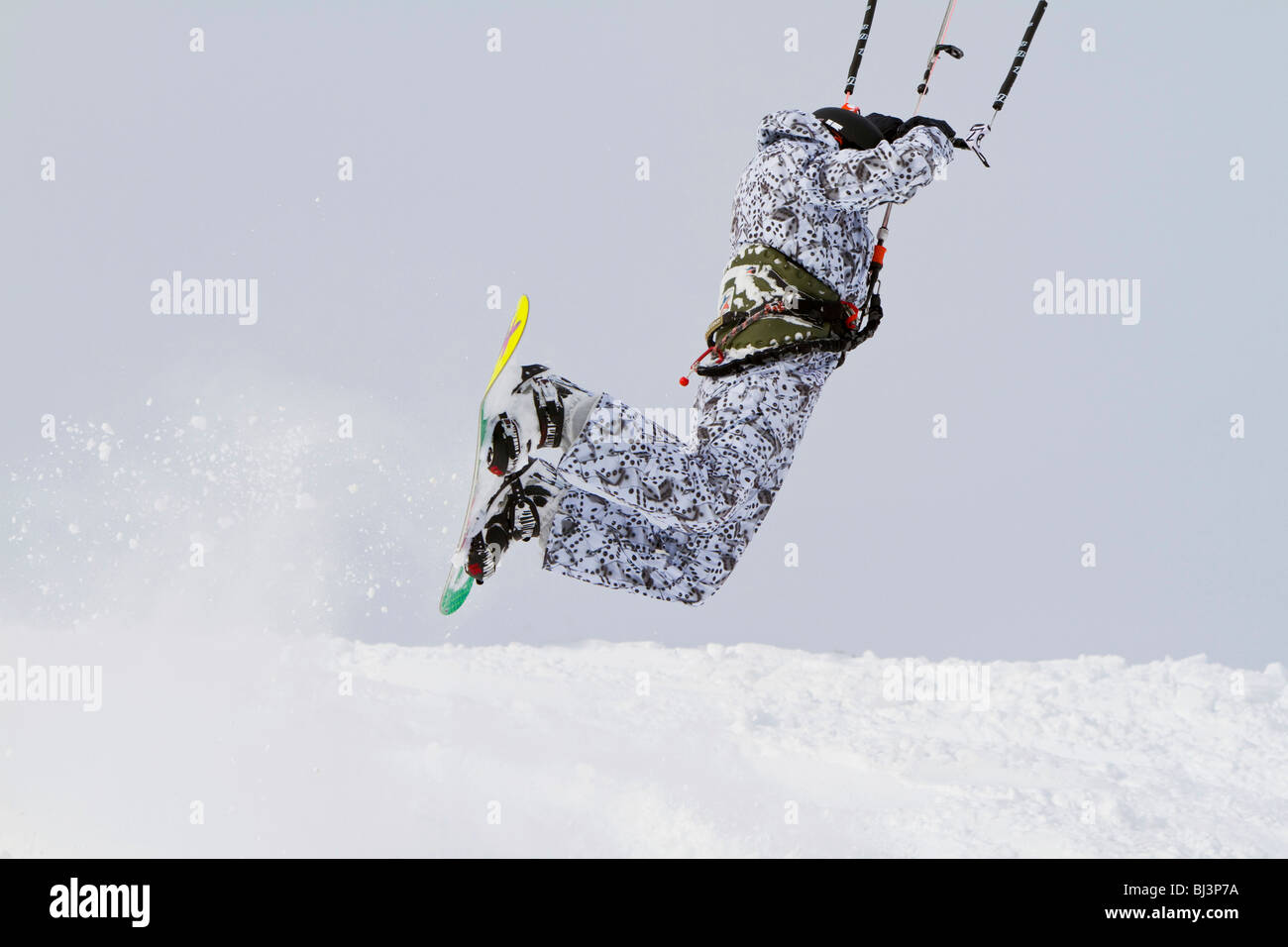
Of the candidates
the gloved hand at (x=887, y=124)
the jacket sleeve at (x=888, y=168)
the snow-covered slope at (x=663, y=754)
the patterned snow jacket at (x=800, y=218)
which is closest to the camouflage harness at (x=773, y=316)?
the patterned snow jacket at (x=800, y=218)

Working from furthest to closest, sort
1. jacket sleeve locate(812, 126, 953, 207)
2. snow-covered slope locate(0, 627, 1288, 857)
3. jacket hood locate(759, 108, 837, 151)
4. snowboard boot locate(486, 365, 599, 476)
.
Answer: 1. snow-covered slope locate(0, 627, 1288, 857)
2. jacket hood locate(759, 108, 837, 151)
3. jacket sleeve locate(812, 126, 953, 207)
4. snowboard boot locate(486, 365, 599, 476)

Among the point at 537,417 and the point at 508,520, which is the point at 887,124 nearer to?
the point at 537,417

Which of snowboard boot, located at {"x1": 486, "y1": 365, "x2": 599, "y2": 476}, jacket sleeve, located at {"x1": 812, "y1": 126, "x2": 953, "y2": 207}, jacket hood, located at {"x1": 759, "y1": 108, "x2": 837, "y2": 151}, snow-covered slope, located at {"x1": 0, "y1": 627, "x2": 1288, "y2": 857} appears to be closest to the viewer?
snowboard boot, located at {"x1": 486, "y1": 365, "x2": 599, "y2": 476}

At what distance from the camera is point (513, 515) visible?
11.4ft

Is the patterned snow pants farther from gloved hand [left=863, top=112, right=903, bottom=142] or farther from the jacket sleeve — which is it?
gloved hand [left=863, top=112, right=903, bottom=142]

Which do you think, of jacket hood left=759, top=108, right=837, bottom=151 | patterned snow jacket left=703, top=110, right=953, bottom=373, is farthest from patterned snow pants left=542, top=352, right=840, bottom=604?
jacket hood left=759, top=108, right=837, bottom=151

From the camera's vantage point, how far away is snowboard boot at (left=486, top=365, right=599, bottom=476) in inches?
124

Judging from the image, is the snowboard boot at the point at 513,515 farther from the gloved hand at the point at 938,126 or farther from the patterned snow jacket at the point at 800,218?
the gloved hand at the point at 938,126

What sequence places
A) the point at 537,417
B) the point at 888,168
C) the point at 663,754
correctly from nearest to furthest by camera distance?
the point at 537,417, the point at 888,168, the point at 663,754

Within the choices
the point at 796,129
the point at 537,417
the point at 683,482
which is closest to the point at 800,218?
the point at 796,129

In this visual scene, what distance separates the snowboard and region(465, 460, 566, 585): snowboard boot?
0.04 m

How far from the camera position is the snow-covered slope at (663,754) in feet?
15.8

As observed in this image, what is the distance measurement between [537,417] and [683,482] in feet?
1.37

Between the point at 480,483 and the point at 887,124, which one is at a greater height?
the point at 887,124
